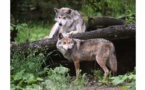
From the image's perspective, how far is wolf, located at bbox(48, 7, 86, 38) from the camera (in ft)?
26.9

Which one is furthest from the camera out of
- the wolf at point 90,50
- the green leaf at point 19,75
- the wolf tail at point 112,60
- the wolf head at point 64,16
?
the wolf head at point 64,16

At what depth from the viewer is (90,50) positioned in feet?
23.6

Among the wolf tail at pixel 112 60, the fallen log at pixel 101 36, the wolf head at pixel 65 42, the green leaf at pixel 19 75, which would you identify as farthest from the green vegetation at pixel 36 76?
the wolf tail at pixel 112 60

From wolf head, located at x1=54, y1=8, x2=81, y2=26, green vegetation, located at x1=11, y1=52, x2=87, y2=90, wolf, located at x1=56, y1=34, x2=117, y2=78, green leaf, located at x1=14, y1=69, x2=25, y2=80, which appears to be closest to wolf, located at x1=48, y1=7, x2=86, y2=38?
wolf head, located at x1=54, y1=8, x2=81, y2=26

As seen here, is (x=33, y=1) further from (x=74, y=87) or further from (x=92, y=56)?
(x=74, y=87)

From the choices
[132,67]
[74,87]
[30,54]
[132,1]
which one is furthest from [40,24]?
[74,87]

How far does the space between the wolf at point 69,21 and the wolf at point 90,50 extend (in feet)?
3.29

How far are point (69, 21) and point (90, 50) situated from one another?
1.41m

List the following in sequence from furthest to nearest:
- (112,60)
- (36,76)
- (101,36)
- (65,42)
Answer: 1. (101,36)
2. (112,60)
3. (65,42)
4. (36,76)

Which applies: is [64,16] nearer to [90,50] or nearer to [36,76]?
[90,50]

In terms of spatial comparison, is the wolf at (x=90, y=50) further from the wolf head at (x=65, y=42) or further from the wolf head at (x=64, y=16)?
the wolf head at (x=64, y=16)

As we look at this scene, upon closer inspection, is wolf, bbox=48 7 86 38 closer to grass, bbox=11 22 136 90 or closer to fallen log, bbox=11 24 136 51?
fallen log, bbox=11 24 136 51

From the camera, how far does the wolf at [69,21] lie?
820 centimetres

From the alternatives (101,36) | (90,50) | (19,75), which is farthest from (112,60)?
(19,75)
